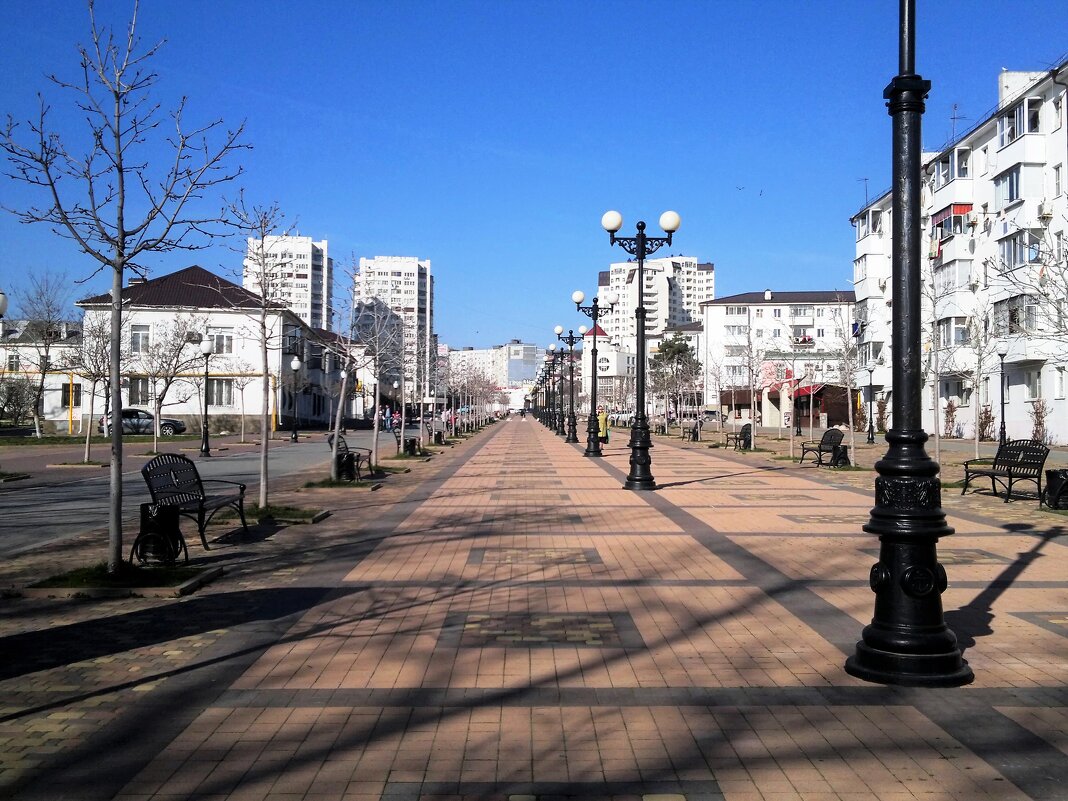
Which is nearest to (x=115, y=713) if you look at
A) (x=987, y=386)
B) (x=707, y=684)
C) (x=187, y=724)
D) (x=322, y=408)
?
(x=187, y=724)

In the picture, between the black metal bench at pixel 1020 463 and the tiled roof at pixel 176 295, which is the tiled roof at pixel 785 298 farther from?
the black metal bench at pixel 1020 463

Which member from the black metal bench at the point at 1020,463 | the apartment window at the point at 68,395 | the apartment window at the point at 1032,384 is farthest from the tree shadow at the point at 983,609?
the apartment window at the point at 68,395

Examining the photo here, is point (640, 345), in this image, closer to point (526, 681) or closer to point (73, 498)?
point (73, 498)

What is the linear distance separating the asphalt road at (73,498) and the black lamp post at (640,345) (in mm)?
7472

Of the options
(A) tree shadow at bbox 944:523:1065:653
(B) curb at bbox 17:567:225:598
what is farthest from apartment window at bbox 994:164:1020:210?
(B) curb at bbox 17:567:225:598

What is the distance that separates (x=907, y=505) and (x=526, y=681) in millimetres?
2560

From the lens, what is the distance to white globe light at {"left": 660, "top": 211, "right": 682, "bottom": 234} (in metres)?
19.3

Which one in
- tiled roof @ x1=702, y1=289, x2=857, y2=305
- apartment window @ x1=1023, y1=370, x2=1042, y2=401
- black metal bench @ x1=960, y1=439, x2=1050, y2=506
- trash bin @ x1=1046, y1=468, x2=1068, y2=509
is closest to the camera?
trash bin @ x1=1046, y1=468, x2=1068, y2=509

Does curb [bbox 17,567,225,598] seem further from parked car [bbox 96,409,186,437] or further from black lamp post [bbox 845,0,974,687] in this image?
parked car [bbox 96,409,186,437]

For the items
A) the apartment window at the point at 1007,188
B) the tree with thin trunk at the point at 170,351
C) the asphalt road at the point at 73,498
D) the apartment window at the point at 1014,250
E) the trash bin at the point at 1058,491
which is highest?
the apartment window at the point at 1007,188

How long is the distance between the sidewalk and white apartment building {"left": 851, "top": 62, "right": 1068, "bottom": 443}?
24964 millimetres

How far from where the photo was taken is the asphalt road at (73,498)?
12.4 m

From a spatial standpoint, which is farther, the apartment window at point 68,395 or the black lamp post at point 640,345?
the apartment window at point 68,395

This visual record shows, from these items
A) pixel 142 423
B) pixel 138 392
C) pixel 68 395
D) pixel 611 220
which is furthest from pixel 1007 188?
pixel 68 395
